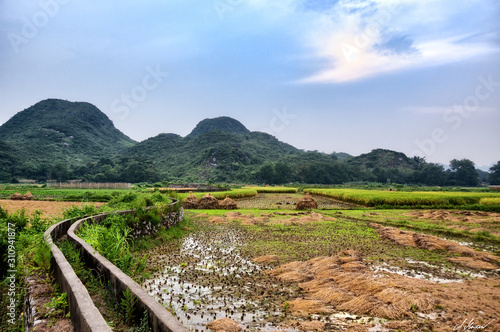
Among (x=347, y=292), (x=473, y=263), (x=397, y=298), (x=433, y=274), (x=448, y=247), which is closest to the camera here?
(x=397, y=298)

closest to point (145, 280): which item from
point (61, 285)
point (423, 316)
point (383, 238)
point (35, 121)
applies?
point (61, 285)

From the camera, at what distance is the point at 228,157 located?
115 metres

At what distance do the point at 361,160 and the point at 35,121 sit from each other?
522 ft

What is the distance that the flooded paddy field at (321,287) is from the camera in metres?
4.96

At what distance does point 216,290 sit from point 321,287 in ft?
7.68

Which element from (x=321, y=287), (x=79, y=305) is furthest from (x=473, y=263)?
(x=79, y=305)

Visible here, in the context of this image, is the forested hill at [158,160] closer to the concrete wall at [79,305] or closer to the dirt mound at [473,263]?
the dirt mound at [473,263]

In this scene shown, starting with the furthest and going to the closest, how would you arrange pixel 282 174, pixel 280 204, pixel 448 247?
pixel 282 174, pixel 280 204, pixel 448 247

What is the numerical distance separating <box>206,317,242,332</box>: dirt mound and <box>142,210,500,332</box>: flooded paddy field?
0.05ft

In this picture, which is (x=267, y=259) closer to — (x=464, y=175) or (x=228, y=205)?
(x=228, y=205)

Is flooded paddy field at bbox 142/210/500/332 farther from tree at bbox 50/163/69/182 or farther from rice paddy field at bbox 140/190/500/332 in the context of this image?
tree at bbox 50/163/69/182

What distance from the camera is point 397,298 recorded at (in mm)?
5605

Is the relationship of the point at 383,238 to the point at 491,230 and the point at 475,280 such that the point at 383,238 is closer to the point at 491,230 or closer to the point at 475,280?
the point at 475,280

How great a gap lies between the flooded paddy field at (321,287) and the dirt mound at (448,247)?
0.08 m
